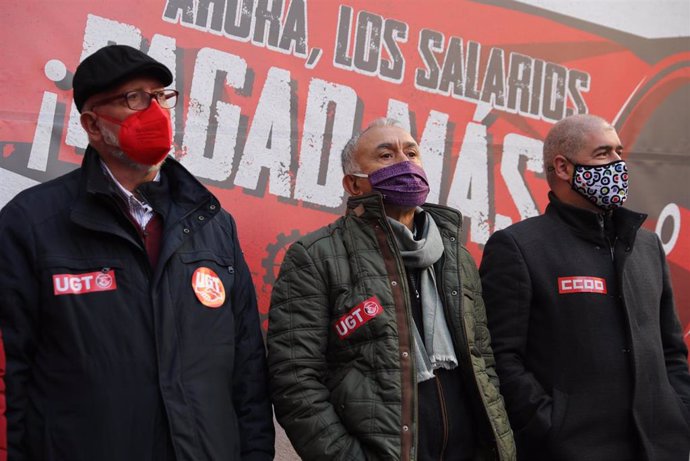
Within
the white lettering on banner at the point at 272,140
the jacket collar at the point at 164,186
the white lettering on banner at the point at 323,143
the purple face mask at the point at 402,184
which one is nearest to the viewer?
the jacket collar at the point at 164,186

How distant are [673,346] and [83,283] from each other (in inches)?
88.6

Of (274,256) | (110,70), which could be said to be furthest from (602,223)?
(110,70)

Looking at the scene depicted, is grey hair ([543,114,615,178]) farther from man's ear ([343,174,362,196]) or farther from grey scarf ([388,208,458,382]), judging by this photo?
man's ear ([343,174,362,196])

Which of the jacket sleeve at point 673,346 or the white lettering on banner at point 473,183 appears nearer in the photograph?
the jacket sleeve at point 673,346

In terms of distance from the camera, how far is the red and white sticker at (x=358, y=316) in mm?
2643

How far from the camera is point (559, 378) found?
9.80ft

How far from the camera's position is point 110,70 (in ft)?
8.26

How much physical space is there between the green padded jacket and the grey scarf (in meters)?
0.04

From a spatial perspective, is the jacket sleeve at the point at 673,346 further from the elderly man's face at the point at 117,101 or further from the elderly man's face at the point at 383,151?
the elderly man's face at the point at 117,101

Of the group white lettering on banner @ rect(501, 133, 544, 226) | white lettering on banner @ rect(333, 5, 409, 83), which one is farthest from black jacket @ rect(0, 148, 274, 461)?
white lettering on banner @ rect(501, 133, 544, 226)

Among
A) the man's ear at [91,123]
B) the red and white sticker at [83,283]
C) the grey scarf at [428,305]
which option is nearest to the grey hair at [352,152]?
the grey scarf at [428,305]

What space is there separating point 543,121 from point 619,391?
1.70 meters

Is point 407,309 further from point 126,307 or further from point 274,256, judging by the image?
point 274,256

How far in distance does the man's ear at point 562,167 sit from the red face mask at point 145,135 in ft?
5.28
